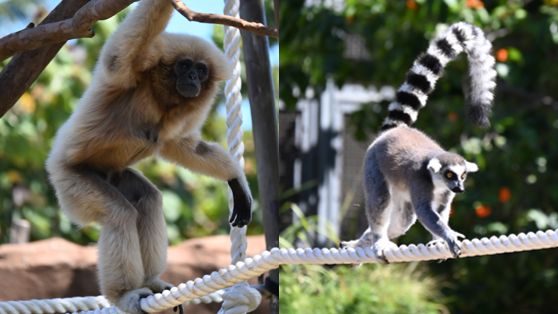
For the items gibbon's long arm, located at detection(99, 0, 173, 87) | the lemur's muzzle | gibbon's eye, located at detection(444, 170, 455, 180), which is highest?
gibbon's long arm, located at detection(99, 0, 173, 87)

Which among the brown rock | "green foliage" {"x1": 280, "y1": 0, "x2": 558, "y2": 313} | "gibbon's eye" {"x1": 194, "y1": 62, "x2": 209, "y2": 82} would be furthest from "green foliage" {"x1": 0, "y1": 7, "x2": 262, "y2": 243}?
"gibbon's eye" {"x1": 194, "y1": 62, "x2": 209, "y2": 82}

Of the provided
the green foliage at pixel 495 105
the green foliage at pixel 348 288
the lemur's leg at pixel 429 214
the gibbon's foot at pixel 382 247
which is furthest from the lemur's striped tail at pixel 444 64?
the green foliage at pixel 495 105

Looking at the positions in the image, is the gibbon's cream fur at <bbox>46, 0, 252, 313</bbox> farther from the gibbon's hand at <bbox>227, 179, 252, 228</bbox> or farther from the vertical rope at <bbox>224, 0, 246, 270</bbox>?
the gibbon's hand at <bbox>227, 179, 252, 228</bbox>

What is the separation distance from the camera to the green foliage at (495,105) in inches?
240

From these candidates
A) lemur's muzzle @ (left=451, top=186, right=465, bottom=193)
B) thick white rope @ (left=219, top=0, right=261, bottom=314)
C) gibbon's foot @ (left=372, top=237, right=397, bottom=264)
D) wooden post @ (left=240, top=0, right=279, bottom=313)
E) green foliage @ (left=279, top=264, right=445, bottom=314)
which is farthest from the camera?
green foliage @ (left=279, top=264, right=445, bottom=314)

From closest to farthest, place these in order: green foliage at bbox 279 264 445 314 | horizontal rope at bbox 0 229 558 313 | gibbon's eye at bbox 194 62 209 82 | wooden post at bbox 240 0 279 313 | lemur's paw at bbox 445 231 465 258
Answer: horizontal rope at bbox 0 229 558 313
lemur's paw at bbox 445 231 465 258
gibbon's eye at bbox 194 62 209 82
wooden post at bbox 240 0 279 313
green foliage at bbox 279 264 445 314

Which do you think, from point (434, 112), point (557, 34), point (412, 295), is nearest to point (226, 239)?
point (412, 295)

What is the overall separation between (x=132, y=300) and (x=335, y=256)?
0.70m

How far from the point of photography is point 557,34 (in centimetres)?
604

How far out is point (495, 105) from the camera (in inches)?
255

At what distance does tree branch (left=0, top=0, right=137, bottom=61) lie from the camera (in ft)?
7.18

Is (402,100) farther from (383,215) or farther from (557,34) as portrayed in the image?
(557,34)

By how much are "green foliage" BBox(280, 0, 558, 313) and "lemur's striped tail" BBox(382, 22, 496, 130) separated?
9.38 ft

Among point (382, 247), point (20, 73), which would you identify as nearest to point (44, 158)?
point (20, 73)
